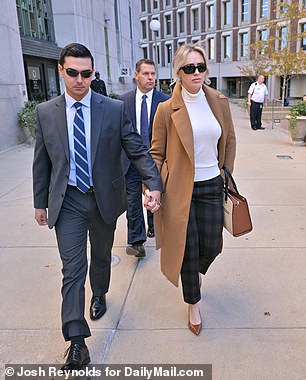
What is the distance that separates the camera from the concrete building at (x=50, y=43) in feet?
34.9

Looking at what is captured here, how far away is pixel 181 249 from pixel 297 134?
8762mm

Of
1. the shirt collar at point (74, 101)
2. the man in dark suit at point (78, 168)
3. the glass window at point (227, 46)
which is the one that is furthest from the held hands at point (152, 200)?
the glass window at point (227, 46)

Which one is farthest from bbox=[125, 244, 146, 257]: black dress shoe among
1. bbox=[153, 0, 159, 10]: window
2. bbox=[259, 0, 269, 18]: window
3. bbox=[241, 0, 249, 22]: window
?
bbox=[153, 0, 159, 10]: window

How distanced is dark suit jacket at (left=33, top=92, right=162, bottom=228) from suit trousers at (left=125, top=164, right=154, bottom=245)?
1.31 metres

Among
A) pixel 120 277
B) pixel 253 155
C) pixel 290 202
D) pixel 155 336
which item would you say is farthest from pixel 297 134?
pixel 155 336

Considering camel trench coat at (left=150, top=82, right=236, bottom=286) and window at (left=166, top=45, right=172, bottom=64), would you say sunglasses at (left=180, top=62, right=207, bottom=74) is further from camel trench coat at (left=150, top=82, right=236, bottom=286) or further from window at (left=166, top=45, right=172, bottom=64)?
window at (left=166, top=45, right=172, bottom=64)

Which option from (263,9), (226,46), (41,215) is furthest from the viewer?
(226,46)

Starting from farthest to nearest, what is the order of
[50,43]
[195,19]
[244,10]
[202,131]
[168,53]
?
[168,53] → [195,19] → [244,10] → [50,43] → [202,131]

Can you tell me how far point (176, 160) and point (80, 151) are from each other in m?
0.65

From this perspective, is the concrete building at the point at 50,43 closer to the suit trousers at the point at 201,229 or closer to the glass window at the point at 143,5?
the suit trousers at the point at 201,229

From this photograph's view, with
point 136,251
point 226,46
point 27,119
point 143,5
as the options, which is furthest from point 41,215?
point 143,5

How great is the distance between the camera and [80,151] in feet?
8.23

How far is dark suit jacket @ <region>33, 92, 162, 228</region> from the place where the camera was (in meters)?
2.51

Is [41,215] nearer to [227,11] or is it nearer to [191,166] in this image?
[191,166]
